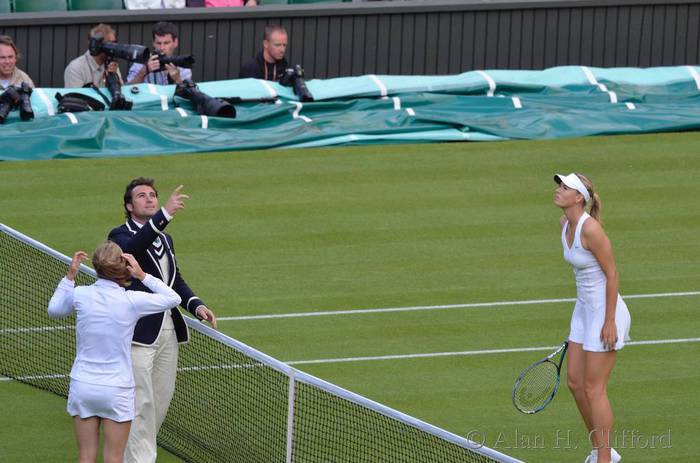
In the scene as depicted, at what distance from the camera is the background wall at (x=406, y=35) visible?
62.1ft

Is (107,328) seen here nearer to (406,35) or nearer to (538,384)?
(538,384)

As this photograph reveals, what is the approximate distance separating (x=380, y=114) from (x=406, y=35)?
206 cm

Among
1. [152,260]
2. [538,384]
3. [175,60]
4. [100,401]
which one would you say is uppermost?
[175,60]

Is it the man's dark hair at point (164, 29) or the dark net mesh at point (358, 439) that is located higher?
the man's dark hair at point (164, 29)

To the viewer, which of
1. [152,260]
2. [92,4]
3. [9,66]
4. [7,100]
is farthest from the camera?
[92,4]

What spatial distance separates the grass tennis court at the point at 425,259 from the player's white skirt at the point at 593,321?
108 cm

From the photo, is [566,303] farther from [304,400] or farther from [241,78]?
[241,78]

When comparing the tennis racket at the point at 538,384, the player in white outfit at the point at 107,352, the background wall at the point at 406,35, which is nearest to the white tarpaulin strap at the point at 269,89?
the background wall at the point at 406,35

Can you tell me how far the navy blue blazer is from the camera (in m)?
8.74

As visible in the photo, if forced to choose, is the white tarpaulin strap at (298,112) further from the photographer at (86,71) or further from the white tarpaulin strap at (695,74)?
the white tarpaulin strap at (695,74)

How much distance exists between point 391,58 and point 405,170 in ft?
11.3

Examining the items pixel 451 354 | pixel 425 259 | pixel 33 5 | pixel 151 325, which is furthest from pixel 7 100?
pixel 151 325

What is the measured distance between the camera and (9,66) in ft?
56.4

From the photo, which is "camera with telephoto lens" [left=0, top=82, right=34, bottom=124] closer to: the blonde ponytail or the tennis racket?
the tennis racket
